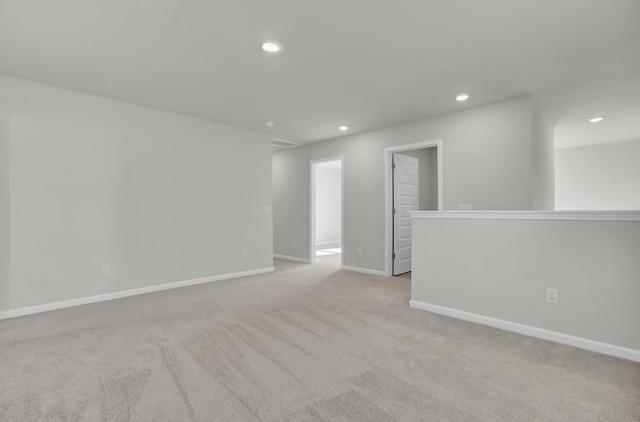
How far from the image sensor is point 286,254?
7273mm

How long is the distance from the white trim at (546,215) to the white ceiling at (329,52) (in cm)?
146

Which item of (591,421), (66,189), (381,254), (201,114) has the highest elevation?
(201,114)

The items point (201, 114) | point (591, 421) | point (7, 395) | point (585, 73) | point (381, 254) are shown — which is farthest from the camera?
point (381, 254)

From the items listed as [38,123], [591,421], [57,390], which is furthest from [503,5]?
[38,123]

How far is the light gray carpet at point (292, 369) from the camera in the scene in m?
1.77

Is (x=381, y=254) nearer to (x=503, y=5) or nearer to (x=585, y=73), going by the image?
(x=585, y=73)

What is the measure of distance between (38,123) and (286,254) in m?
4.85

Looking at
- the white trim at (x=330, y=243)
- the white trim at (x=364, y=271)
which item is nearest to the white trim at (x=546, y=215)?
the white trim at (x=364, y=271)

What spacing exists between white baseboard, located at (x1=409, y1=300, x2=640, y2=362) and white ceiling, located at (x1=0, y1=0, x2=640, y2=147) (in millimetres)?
2492

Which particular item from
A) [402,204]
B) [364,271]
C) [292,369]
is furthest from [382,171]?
[292,369]

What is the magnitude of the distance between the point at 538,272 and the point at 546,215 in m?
0.51

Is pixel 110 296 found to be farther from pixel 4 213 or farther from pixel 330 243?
pixel 330 243

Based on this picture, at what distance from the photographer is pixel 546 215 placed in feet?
9.17

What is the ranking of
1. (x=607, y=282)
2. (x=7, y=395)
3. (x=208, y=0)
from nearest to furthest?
(x=7, y=395)
(x=208, y=0)
(x=607, y=282)
